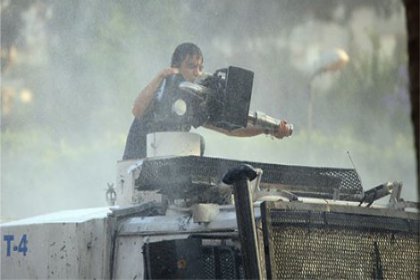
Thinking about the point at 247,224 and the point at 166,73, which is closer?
the point at 247,224

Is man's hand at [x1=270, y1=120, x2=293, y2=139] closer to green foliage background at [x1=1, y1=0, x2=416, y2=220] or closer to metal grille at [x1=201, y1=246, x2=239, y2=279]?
green foliage background at [x1=1, y1=0, x2=416, y2=220]

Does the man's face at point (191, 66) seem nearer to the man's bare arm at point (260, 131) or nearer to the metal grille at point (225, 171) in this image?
the man's bare arm at point (260, 131)

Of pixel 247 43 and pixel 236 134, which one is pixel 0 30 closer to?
pixel 247 43

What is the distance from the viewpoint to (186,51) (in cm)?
539

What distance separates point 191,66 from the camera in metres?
5.33

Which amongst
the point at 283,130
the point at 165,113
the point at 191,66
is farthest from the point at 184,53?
the point at 283,130

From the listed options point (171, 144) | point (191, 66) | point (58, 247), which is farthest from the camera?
point (191, 66)

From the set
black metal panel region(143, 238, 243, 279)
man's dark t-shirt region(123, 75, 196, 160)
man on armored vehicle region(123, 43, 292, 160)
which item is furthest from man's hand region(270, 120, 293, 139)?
black metal panel region(143, 238, 243, 279)

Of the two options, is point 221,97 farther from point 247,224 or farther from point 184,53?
point 247,224

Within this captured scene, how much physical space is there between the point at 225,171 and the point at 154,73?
2.60 m

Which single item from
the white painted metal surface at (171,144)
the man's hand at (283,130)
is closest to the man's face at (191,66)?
the white painted metal surface at (171,144)

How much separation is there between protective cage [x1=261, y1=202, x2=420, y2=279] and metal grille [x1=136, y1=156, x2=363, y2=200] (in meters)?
0.40

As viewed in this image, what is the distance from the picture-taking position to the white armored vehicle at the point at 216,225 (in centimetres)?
373

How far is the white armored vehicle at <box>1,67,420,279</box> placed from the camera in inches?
147
